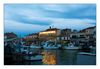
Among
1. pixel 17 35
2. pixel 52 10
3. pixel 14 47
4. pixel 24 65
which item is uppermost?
pixel 52 10

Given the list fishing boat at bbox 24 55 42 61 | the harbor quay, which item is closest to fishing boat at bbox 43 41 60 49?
the harbor quay

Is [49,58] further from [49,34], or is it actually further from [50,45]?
[49,34]

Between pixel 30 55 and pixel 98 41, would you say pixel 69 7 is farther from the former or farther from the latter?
pixel 30 55

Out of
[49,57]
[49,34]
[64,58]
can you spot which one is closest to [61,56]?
[64,58]

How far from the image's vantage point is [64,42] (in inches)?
61.5

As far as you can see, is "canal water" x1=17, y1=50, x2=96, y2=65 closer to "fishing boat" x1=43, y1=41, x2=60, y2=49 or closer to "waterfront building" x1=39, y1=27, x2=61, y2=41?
"fishing boat" x1=43, y1=41, x2=60, y2=49

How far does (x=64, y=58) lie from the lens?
1.54 meters

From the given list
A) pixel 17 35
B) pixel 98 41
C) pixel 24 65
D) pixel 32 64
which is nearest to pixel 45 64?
pixel 32 64

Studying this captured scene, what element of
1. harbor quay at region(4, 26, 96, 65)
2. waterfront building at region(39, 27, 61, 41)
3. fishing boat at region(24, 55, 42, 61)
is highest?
waterfront building at region(39, 27, 61, 41)

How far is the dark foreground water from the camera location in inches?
60.6

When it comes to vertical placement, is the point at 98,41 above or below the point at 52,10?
below

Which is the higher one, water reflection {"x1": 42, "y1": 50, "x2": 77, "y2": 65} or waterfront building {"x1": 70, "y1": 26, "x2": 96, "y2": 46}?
waterfront building {"x1": 70, "y1": 26, "x2": 96, "y2": 46}

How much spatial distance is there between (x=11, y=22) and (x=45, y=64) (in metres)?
0.73

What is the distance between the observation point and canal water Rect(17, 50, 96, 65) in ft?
5.05
